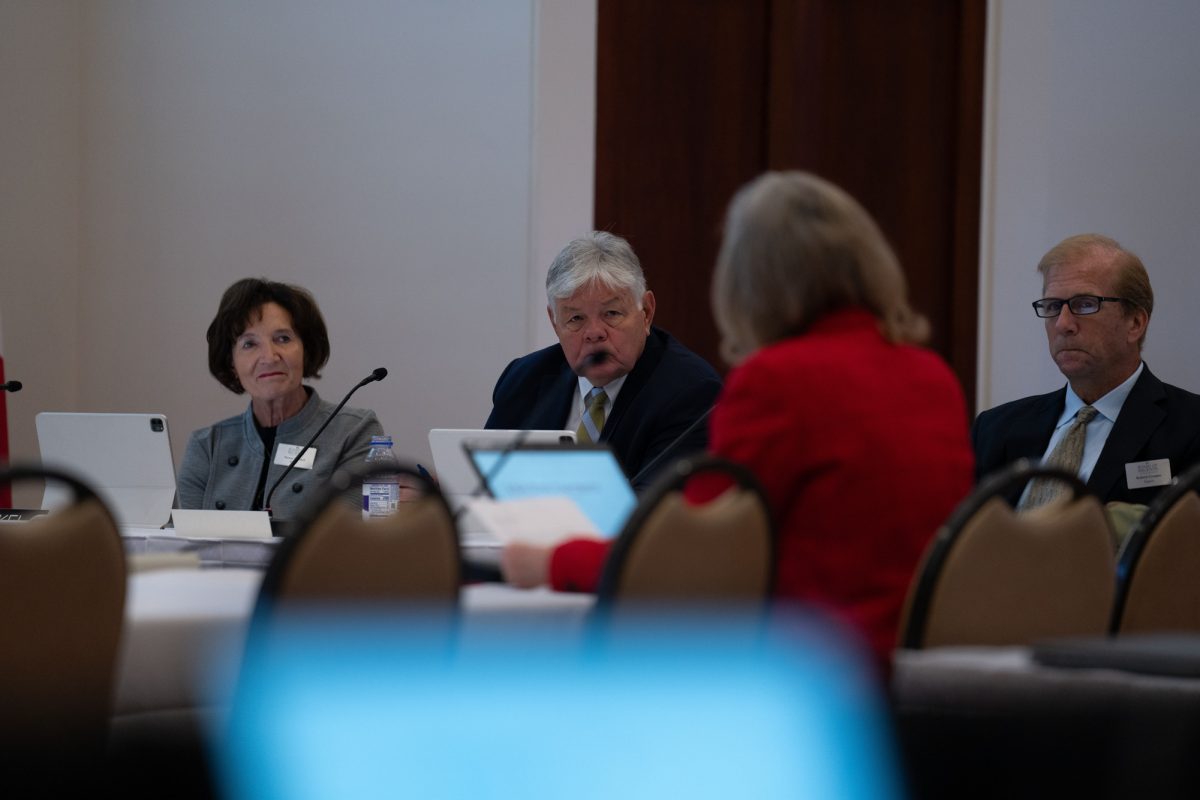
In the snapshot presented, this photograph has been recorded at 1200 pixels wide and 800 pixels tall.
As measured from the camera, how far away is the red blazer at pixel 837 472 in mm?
1733

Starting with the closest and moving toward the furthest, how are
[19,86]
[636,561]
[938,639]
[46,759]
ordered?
[46,759] < [636,561] < [938,639] < [19,86]

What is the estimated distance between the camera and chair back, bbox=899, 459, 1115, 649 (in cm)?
171

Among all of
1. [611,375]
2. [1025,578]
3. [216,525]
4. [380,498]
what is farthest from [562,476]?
[611,375]

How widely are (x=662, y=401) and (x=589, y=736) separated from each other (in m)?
1.95

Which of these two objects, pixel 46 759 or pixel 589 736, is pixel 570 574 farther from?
pixel 46 759

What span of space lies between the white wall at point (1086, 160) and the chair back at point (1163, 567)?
363cm

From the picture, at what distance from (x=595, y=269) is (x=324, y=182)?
2.44 metres

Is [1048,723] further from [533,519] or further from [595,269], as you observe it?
[595,269]

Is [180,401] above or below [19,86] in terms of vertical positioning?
below

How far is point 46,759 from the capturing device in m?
1.43

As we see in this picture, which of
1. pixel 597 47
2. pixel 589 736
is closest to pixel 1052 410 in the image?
pixel 589 736

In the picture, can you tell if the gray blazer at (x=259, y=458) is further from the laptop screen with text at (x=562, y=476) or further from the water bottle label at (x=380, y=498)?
the laptop screen with text at (x=562, y=476)

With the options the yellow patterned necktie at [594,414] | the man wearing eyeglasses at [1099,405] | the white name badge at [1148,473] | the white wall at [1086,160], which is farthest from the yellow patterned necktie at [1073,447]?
the white wall at [1086,160]

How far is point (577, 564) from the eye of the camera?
1.77 meters
